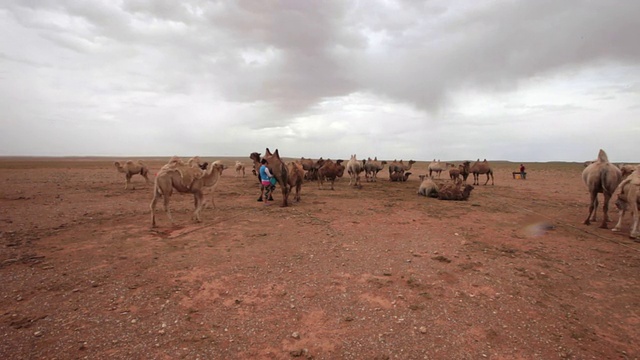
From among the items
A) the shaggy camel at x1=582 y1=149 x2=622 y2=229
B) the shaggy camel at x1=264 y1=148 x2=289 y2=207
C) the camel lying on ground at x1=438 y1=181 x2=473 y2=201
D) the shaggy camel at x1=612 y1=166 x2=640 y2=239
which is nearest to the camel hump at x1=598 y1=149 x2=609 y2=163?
the shaggy camel at x1=582 y1=149 x2=622 y2=229

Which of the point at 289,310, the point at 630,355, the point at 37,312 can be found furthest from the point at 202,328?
the point at 630,355

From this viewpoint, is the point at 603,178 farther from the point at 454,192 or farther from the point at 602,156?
the point at 454,192

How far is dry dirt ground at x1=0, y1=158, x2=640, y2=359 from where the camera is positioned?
12.5ft

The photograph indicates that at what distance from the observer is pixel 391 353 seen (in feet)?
12.1

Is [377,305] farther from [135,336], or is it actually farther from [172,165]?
[172,165]

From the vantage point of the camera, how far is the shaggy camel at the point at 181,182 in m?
9.21

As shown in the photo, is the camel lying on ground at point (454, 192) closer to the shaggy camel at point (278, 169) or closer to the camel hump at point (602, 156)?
the camel hump at point (602, 156)

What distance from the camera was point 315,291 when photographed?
530 centimetres

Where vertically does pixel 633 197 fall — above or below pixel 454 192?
above

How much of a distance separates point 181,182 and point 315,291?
6689 mm

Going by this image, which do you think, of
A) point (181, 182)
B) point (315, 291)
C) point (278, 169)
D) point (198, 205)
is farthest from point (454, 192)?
point (181, 182)

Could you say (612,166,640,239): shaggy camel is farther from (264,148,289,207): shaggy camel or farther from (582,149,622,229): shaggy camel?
(264,148,289,207): shaggy camel

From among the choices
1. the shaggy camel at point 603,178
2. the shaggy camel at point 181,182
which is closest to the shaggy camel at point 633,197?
the shaggy camel at point 603,178

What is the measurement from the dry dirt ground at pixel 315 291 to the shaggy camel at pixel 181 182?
2.76 ft
